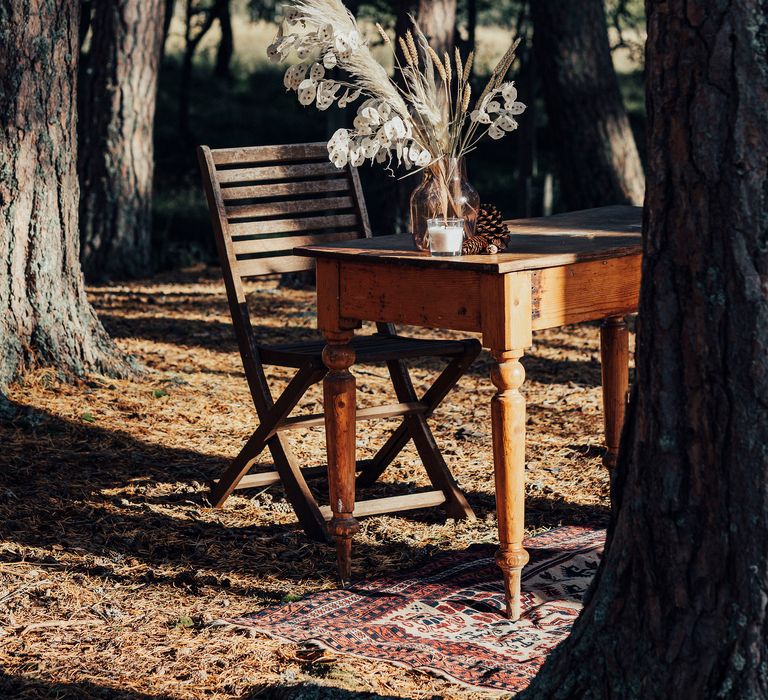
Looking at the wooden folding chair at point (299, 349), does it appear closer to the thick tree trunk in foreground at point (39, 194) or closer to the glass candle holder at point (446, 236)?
the glass candle holder at point (446, 236)

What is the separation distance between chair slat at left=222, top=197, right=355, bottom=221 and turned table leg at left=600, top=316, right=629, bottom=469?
132 centimetres

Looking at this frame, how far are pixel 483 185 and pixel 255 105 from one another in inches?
357

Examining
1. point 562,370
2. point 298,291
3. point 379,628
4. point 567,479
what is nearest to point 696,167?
point 379,628

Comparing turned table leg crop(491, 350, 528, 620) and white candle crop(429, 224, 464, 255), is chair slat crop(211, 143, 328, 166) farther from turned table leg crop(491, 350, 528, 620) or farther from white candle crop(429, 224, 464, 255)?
turned table leg crop(491, 350, 528, 620)

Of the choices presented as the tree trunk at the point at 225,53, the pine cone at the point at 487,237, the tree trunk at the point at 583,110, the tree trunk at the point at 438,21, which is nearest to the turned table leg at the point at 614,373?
the pine cone at the point at 487,237

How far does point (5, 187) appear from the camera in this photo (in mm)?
6273

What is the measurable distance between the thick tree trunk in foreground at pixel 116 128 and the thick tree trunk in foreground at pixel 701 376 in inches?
348

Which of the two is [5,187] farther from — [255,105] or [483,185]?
[255,105]

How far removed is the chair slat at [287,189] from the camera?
509cm

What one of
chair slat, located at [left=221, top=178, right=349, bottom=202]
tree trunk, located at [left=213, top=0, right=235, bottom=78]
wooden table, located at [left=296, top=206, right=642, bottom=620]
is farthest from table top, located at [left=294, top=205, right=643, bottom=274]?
tree trunk, located at [left=213, top=0, right=235, bottom=78]

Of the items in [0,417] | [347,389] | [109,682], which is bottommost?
[109,682]

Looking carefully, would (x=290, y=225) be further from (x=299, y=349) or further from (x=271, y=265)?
(x=299, y=349)

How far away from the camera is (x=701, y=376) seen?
251cm

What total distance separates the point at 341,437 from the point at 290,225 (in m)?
1.34
